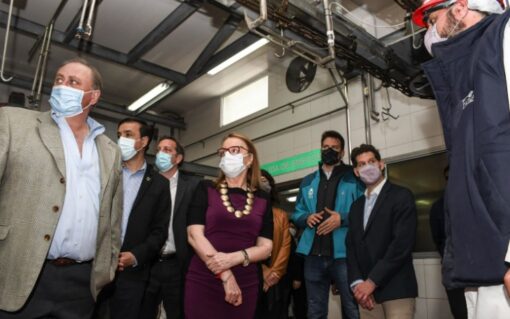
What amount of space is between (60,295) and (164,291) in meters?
1.19

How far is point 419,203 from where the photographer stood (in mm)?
4383

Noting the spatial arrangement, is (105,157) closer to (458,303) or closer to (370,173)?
(370,173)

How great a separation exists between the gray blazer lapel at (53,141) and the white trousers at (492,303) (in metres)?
1.51

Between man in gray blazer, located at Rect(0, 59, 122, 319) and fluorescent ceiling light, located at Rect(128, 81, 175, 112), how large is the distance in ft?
17.5

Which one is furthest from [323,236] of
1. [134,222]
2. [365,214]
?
[134,222]

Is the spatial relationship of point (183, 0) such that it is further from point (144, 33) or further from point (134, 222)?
point (134, 222)

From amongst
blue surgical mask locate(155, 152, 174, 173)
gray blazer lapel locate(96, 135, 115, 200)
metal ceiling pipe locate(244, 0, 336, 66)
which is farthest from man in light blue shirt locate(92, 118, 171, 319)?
metal ceiling pipe locate(244, 0, 336, 66)

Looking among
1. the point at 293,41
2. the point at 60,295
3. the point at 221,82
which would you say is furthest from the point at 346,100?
the point at 60,295

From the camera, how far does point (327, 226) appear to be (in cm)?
309

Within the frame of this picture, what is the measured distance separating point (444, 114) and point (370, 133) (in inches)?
140

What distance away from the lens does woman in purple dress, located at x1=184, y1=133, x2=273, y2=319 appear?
205 centimetres

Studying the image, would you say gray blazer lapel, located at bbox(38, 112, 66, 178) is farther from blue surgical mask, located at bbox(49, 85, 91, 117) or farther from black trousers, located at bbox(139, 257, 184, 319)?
black trousers, located at bbox(139, 257, 184, 319)

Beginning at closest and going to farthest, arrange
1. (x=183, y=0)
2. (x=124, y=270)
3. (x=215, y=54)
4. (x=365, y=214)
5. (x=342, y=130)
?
(x=124, y=270), (x=365, y=214), (x=183, y=0), (x=342, y=130), (x=215, y=54)

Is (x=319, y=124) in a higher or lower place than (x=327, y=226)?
higher
